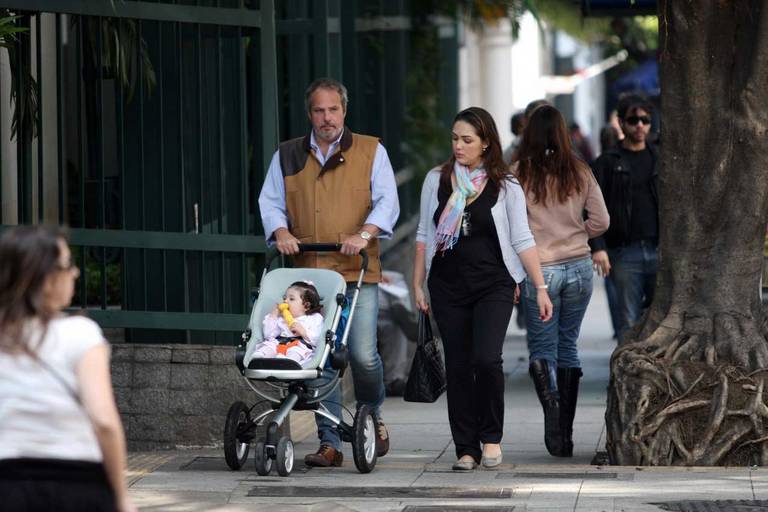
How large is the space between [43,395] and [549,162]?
4.83 meters

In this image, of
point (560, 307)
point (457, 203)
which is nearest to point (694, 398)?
point (560, 307)

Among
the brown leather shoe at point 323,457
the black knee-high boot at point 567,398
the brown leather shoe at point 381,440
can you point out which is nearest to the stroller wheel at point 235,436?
the brown leather shoe at point 323,457

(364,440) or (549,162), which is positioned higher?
(549,162)

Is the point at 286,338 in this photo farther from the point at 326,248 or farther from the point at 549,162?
the point at 549,162

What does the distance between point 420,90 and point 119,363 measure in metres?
8.18

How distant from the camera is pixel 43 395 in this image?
4098mm

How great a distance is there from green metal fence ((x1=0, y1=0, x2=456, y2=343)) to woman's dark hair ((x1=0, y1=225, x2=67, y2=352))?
4913 millimetres

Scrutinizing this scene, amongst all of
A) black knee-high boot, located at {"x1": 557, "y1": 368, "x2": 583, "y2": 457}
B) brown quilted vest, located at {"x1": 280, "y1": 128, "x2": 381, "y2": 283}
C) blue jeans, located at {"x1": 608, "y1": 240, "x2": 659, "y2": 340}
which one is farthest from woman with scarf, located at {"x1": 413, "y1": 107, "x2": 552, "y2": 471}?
blue jeans, located at {"x1": 608, "y1": 240, "x2": 659, "y2": 340}

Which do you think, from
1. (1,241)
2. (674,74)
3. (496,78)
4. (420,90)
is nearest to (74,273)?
(1,241)

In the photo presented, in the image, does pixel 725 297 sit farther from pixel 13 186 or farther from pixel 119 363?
pixel 13 186

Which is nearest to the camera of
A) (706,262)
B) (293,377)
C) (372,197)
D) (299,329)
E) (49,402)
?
(49,402)

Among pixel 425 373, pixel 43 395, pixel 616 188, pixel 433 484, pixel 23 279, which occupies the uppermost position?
pixel 616 188

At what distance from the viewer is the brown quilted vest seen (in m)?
8.09

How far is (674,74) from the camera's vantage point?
329 inches
